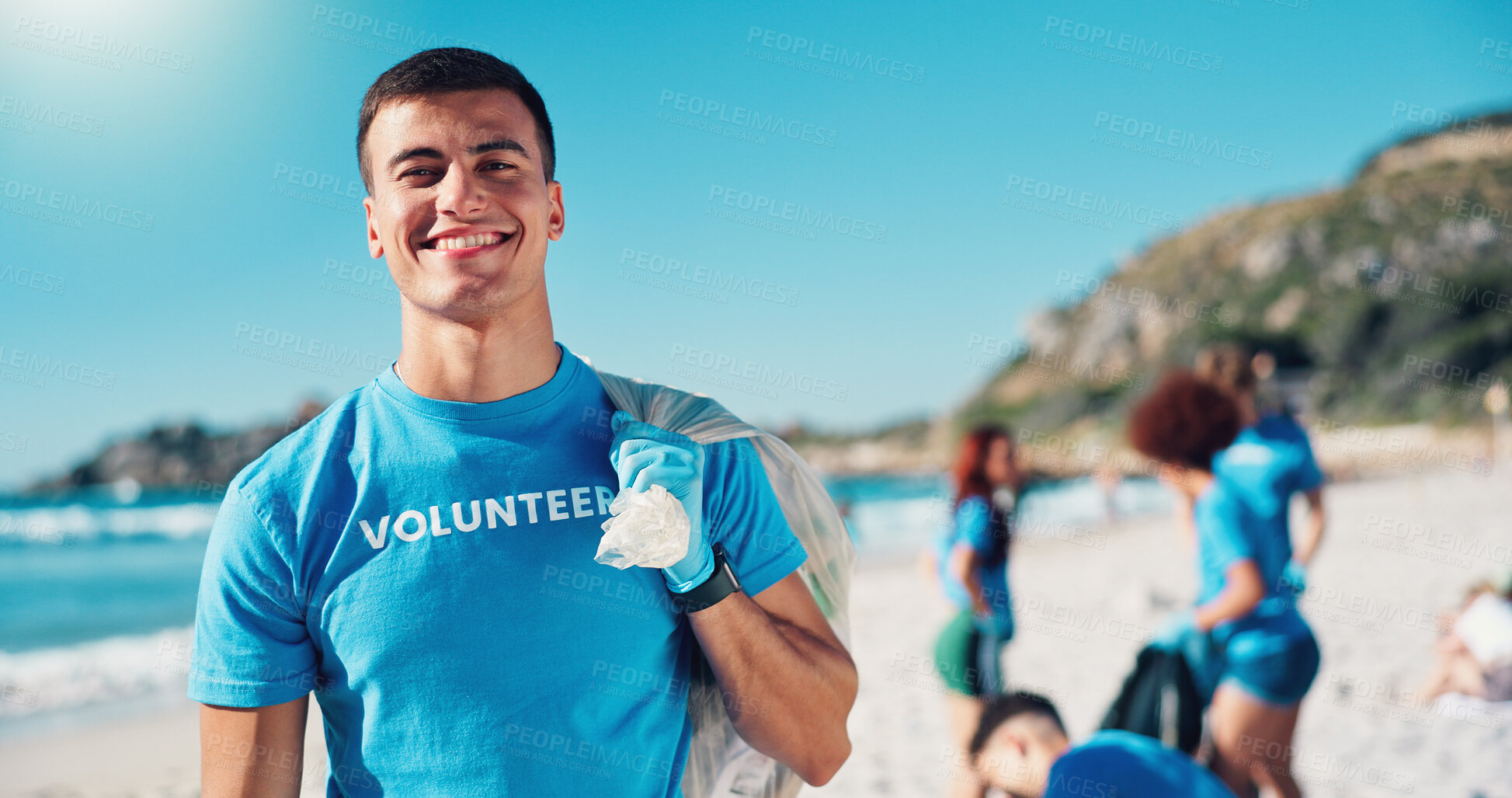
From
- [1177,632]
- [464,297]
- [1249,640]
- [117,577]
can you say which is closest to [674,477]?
[464,297]

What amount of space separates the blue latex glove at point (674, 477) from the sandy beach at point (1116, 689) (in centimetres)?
416

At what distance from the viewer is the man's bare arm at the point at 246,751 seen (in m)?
1.32

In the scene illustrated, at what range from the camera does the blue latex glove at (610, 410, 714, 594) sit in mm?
1372

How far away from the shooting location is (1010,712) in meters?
2.53

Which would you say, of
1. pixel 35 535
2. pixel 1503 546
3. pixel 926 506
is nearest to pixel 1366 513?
pixel 1503 546

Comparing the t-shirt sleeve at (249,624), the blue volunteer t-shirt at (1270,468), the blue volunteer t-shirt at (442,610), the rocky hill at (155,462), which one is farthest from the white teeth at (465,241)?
the rocky hill at (155,462)

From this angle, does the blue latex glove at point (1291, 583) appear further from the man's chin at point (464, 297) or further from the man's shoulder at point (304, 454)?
the man's shoulder at point (304, 454)

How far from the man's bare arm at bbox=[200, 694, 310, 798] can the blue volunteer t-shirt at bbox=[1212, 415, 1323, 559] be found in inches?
134

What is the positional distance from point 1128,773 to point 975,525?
3.06 meters

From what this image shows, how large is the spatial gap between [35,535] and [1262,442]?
1445 inches

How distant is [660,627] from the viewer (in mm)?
1448

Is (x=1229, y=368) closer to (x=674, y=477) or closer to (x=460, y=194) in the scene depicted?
(x=674, y=477)

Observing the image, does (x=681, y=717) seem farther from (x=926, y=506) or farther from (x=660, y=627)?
(x=926, y=506)

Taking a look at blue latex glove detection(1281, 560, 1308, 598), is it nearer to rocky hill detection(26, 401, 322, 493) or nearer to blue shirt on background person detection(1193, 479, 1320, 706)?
blue shirt on background person detection(1193, 479, 1320, 706)
